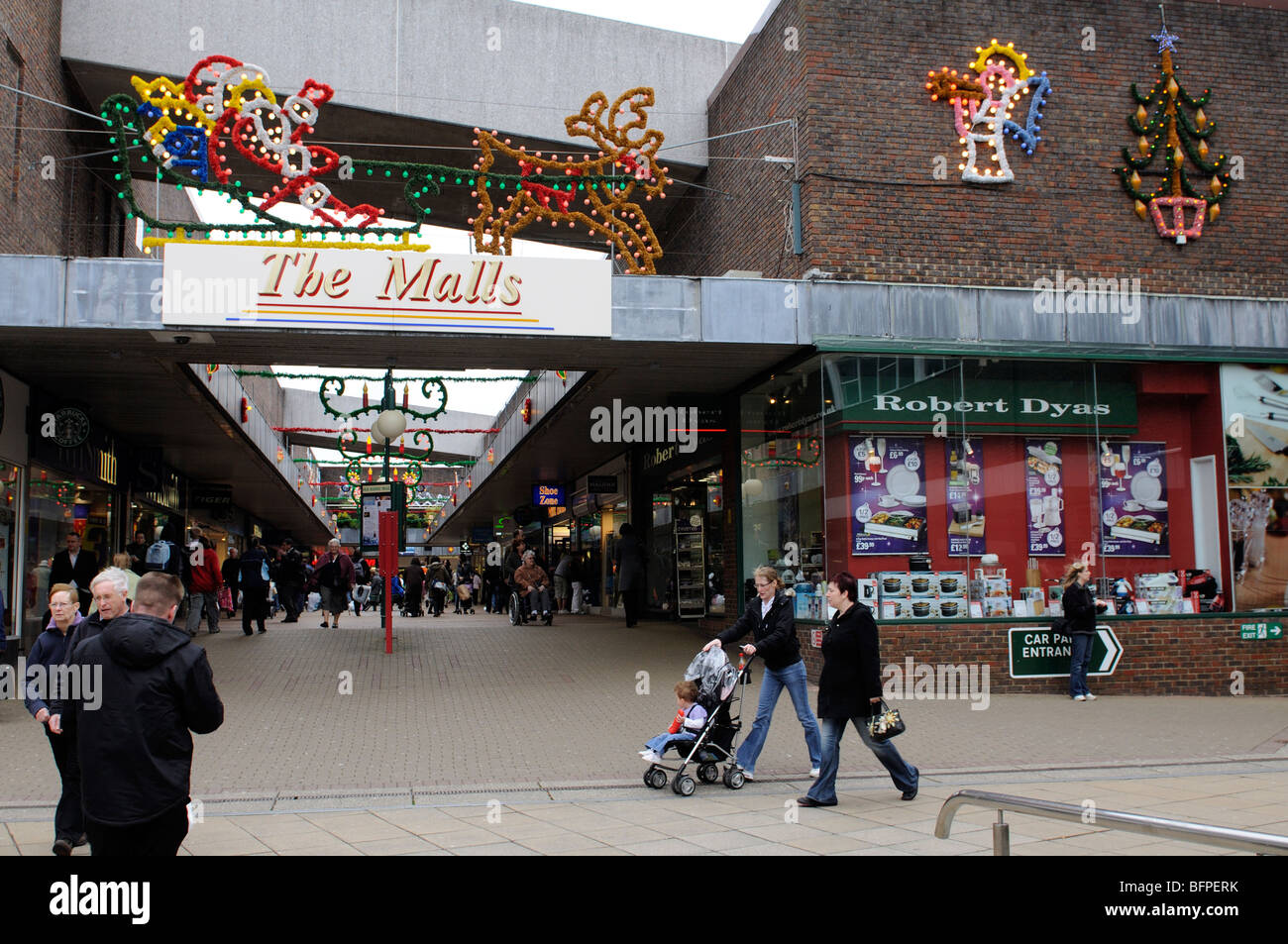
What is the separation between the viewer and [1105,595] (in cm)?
1409

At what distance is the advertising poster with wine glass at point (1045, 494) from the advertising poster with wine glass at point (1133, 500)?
59 cm

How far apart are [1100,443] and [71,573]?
44.8ft

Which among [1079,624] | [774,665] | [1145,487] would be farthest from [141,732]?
[1145,487]

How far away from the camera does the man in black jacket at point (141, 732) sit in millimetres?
4223

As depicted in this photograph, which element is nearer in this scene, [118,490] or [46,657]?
[46,657]

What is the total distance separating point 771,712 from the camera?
8.39 metres

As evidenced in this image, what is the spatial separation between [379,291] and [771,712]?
6890 millimetres

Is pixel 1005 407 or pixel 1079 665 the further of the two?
pixel 1005 407

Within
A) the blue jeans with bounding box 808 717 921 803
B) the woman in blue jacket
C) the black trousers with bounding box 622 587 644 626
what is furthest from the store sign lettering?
the woman in blue jacket

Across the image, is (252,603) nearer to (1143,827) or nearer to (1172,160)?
(1172,160)
